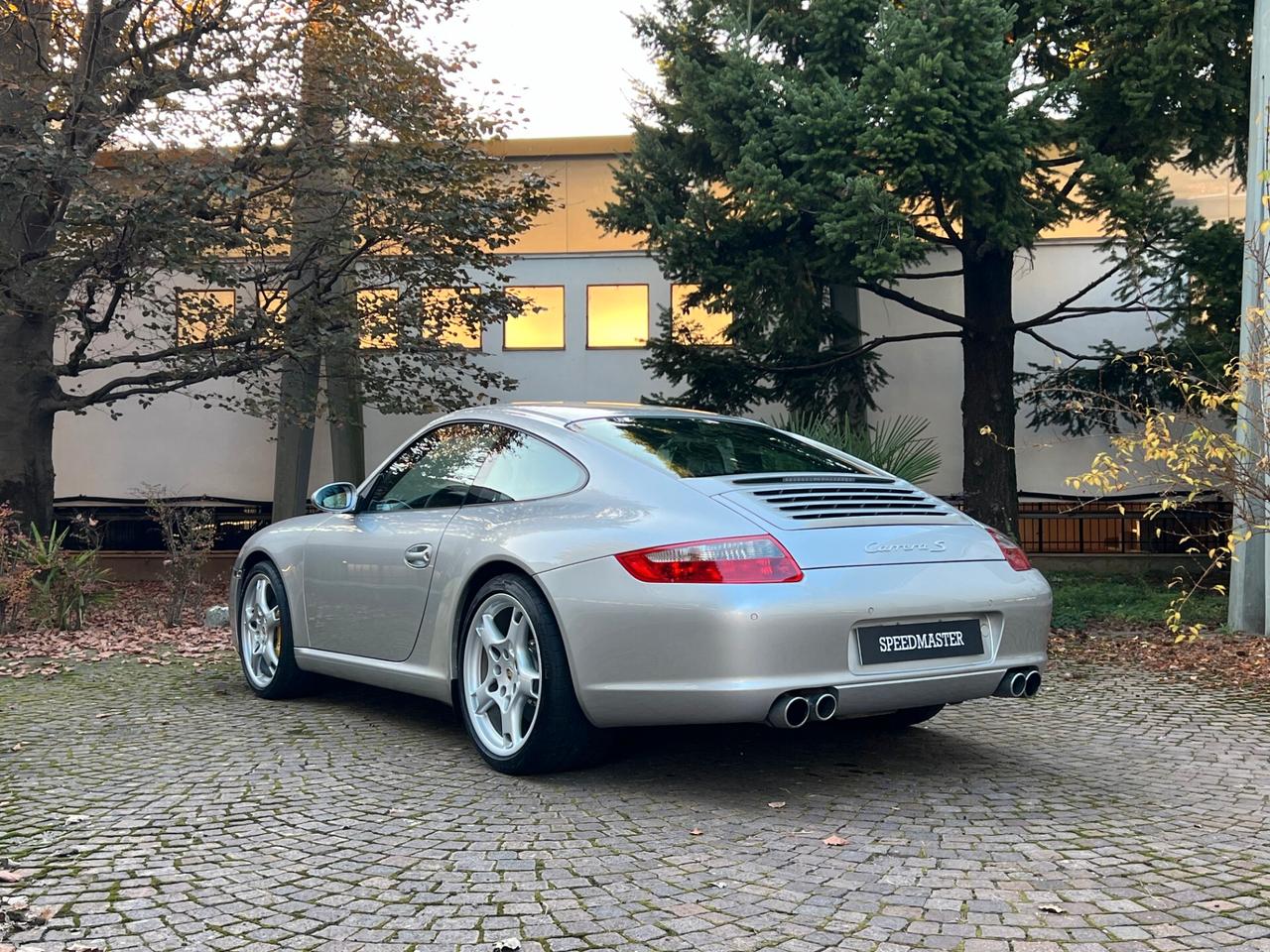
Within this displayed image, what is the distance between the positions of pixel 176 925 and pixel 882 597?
2.32m

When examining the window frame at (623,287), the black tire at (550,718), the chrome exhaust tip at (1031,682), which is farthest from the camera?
the window frame at (623,287)

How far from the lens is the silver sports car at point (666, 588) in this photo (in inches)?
148

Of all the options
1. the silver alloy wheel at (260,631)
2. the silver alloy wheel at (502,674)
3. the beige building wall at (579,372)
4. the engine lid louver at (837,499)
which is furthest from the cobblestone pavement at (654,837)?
the beige building wall at (579,372)

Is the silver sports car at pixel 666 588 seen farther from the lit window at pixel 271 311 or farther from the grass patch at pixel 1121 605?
the lit window at pixel 271 311

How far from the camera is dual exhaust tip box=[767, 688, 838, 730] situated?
12.1 feet

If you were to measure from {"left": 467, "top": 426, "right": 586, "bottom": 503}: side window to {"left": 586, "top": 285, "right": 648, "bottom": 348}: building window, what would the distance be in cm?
1444

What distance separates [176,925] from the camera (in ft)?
9.41

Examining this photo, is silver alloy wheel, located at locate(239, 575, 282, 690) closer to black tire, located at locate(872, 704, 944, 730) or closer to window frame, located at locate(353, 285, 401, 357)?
black tire, located at locate(872, 704, 944, 730)

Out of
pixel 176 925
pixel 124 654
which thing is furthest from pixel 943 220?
pixel 176 925

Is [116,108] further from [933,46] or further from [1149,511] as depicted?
[1149,511]

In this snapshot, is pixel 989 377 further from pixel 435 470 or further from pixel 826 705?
pixel 826 705

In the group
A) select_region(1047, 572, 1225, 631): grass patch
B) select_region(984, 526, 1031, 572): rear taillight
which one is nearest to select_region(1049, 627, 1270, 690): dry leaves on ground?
select_region(1047, 572, 1225, 631): grass patch

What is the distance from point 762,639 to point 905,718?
1762mm

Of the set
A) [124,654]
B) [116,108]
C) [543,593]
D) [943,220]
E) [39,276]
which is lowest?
[124,654]
